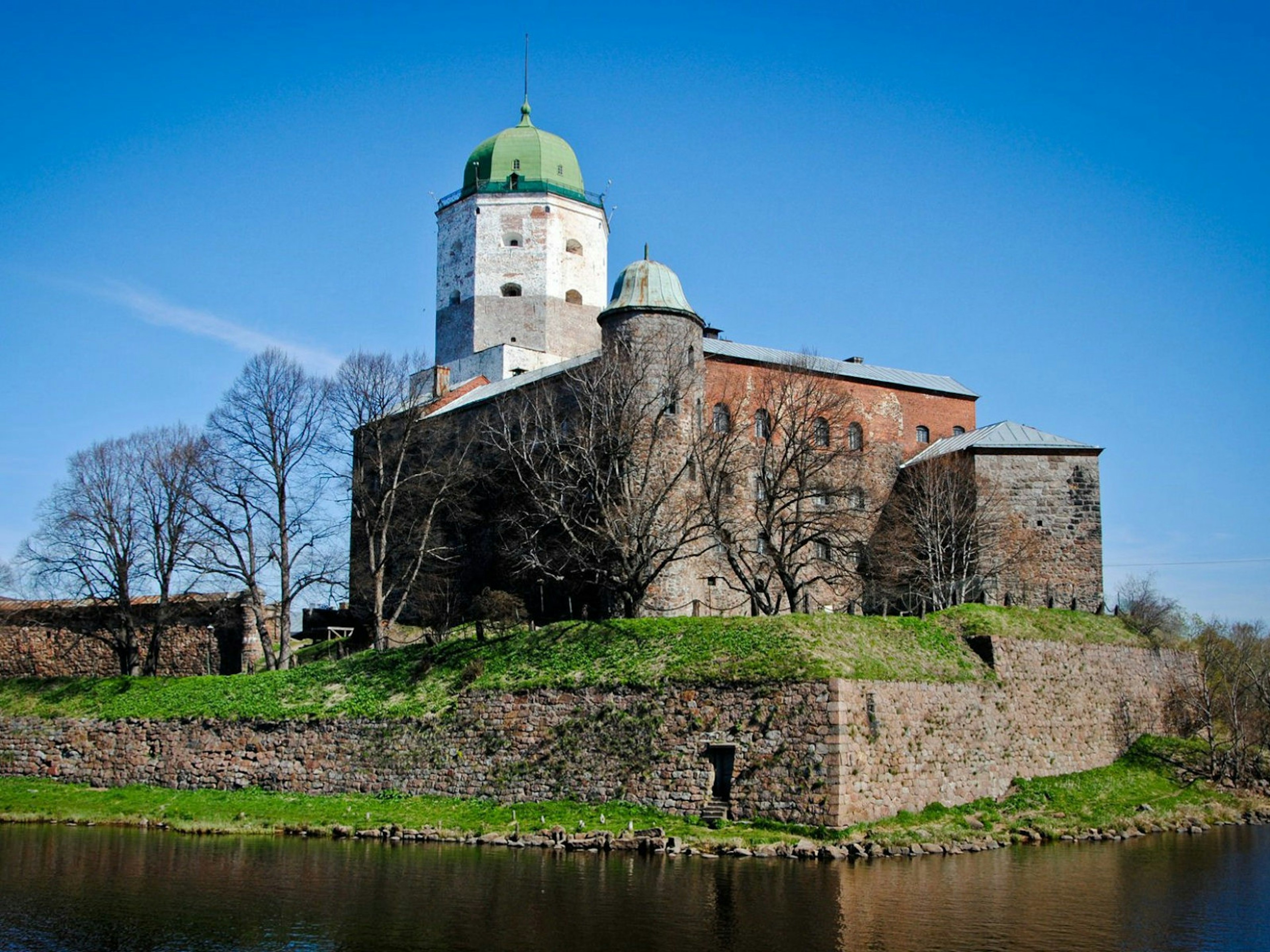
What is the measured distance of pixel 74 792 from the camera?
110ft

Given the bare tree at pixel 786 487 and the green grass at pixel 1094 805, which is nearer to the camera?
the green grass at pixel 1094 805

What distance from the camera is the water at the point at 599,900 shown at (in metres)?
18.5

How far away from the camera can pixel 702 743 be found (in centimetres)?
2753

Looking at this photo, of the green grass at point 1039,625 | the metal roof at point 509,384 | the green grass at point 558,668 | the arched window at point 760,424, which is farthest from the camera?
the metal roof at point 509,384

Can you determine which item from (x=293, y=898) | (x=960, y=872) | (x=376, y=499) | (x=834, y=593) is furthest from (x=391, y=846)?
(x=834, y=593)

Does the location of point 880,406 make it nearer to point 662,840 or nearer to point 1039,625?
point 1039,625

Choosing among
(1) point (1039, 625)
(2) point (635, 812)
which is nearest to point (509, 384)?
(1) point (1039, 625)

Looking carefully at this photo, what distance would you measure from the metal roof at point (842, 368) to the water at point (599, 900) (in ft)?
75.2

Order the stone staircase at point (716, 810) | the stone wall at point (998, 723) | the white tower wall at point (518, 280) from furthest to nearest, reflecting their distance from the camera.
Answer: the white tower wall at point (518, 280)
the stone wall at point (998, 723)
the stone staircase at point (716, 810)

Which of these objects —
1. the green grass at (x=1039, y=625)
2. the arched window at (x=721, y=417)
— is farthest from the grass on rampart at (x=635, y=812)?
the arched window at (x=721, y=417)

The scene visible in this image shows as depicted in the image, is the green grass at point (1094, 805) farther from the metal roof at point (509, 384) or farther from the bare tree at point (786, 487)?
the metal roof at point (509, 384)

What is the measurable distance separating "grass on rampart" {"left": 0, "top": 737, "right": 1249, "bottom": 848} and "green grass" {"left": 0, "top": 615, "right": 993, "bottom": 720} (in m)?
2.54

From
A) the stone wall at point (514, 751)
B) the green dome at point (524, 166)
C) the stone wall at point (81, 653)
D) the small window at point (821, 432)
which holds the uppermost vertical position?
the green dome at point (524, 166)

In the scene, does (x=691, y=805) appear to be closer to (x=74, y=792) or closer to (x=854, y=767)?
(x=854, y=767)
